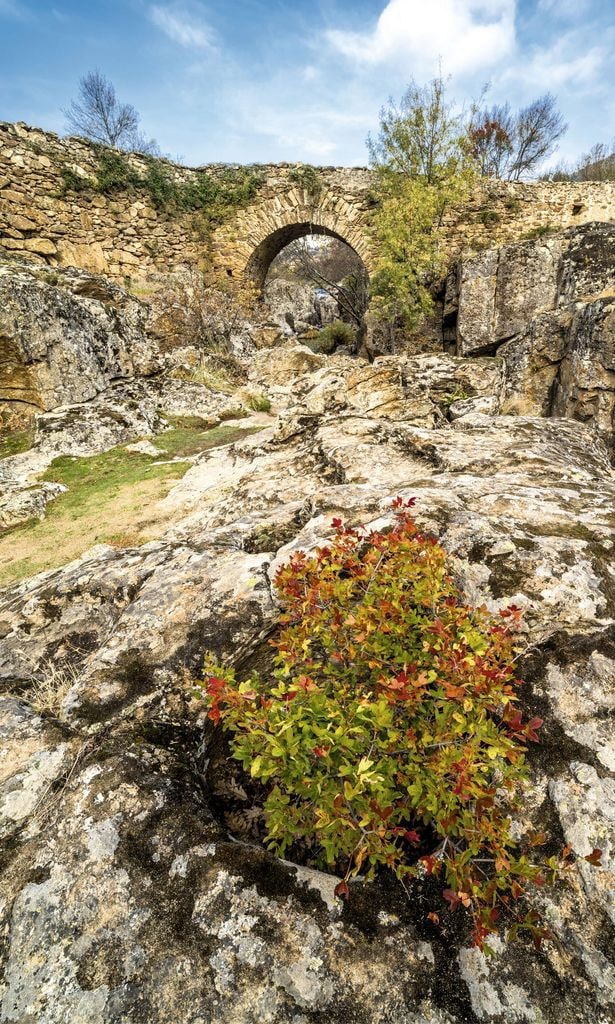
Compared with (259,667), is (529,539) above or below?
above

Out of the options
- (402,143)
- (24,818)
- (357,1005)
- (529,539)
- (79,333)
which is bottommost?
(357,1005)

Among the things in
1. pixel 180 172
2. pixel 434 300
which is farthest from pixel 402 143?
pixel 180 172

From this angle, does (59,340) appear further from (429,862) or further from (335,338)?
(335,338)

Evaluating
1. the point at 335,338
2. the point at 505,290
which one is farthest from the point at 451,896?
the point at 335,338

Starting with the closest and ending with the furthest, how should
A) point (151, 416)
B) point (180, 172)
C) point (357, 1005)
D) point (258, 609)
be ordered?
point (357, 1005), point (258, 609), point (151, 416), point (180, 172)

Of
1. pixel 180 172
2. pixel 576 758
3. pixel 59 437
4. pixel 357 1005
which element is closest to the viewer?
pixel 357 1005

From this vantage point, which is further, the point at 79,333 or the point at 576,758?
the point at 79,333

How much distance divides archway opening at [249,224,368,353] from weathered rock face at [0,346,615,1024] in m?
17.8

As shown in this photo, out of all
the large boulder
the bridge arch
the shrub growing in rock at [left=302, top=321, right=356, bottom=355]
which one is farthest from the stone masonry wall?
the large boulder

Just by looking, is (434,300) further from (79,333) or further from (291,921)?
(291,921)

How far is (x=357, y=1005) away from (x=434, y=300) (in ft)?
61.7

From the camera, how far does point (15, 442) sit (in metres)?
9.59

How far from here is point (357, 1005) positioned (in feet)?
4.21

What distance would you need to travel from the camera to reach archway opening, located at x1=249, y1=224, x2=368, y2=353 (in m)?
20.4
